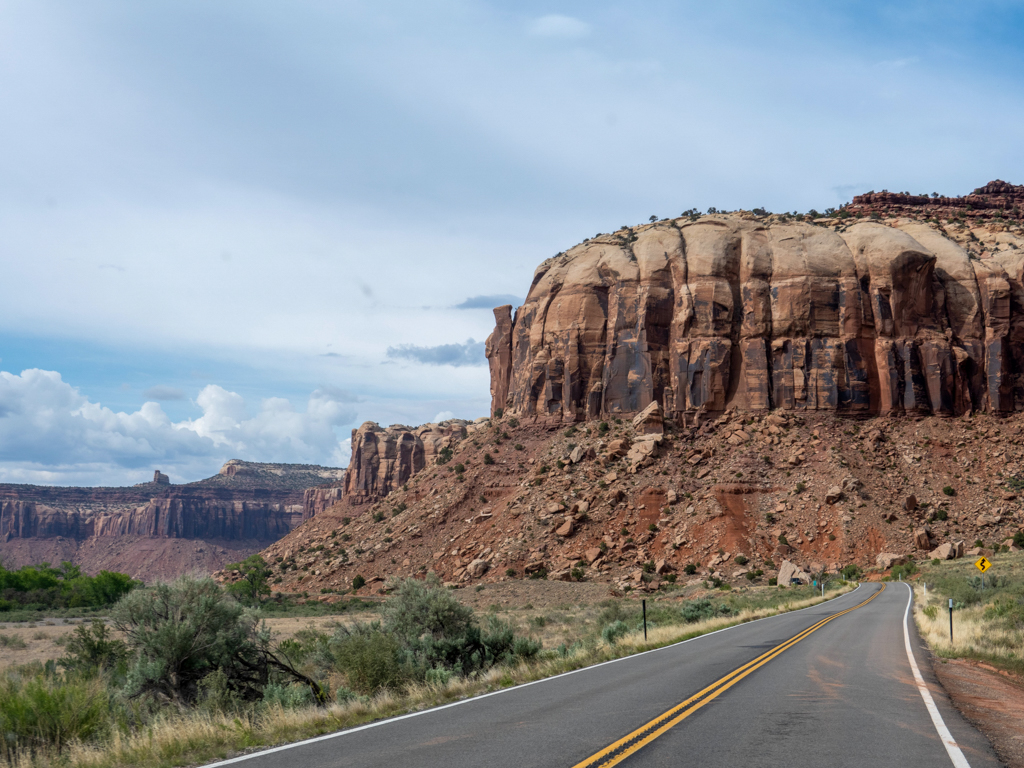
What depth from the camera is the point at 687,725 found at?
9805 millimetres

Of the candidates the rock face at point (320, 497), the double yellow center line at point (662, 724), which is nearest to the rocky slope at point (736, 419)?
the double yellow center line at point (662, 724)

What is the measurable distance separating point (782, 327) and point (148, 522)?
133 metres

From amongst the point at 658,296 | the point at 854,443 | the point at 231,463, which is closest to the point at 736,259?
the point at 658,296

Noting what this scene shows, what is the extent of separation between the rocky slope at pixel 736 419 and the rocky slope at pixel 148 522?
82028 millimetres

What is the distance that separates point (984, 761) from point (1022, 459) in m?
62.9

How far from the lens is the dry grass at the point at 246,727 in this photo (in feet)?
27.7

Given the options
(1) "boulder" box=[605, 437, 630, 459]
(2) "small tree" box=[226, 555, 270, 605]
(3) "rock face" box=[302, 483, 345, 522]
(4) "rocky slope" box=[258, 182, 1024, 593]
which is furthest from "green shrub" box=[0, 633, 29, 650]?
(3) "rock face" box=[302, 483, 345, 522]

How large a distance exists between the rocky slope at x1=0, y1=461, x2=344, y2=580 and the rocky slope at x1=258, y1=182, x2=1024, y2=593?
8203cm

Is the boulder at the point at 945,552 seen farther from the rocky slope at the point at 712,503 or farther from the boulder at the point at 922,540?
the boulder at the point at 922,540

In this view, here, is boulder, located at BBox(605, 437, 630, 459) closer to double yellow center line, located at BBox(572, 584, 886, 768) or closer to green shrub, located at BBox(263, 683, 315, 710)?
double yellow center line, located at BBox(572, 584, 886, 768)

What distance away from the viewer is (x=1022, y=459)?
60.1 meters

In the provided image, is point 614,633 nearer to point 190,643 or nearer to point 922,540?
point 190,643

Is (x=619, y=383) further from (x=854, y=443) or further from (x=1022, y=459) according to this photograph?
(x=1022, y=459)

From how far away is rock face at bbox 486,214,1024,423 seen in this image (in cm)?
6581
